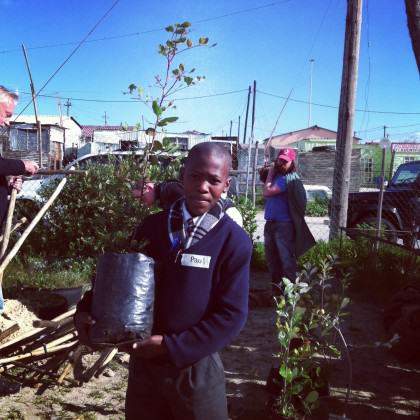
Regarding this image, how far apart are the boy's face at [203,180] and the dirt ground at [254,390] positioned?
1.79m

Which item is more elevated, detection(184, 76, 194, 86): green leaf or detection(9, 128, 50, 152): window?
detection(9, 128, 50, 152): window

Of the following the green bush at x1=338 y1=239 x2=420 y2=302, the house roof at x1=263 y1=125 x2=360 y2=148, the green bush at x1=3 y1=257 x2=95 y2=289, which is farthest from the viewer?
the house roof at x1=263 y1=125 x2=360 y2=148

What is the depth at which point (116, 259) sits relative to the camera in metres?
1.39

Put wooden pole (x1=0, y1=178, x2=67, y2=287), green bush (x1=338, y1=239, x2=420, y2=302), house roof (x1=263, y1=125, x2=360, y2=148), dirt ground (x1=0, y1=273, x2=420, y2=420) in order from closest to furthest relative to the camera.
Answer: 1. dirt ground (x1=0, y1=273, x2=420, y2=420)
2. wooden pole (x1=0, y1=178, x2=67, y2=287)
3. green bush (x1=338, y1=239, x2=420, y2=302)
4. house roof (x1=263, y1=125, x2=360, y2=148)

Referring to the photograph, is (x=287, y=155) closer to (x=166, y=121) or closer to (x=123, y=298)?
(x=166, y=121)

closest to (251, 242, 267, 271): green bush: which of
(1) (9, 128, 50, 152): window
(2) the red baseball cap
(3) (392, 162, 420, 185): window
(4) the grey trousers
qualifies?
(2) the red baseball cap

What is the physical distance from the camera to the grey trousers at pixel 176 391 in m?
1.43

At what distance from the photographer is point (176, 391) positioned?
4.71ft

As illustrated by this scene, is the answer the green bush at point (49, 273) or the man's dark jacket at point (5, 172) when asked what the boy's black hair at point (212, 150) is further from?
the green bush at point (49, 273)

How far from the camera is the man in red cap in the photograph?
4.95 meters

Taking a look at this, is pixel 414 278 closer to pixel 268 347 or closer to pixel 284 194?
pixel 284 194

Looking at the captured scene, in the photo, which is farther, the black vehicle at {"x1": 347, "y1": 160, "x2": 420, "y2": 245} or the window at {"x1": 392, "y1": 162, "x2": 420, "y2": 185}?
the window at {"x1": 392, "y1": 162, "x2": 420, "y2": 185}

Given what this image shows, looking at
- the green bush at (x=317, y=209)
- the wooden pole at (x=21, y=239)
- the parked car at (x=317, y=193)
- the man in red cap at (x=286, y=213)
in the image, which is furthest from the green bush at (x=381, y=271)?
the parked car at (x=317, y=193)

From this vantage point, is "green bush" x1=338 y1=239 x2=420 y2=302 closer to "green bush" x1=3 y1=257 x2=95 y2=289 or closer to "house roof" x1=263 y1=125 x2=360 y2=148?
"green bush" x1=3 y1=257 x2=95 y2=289
